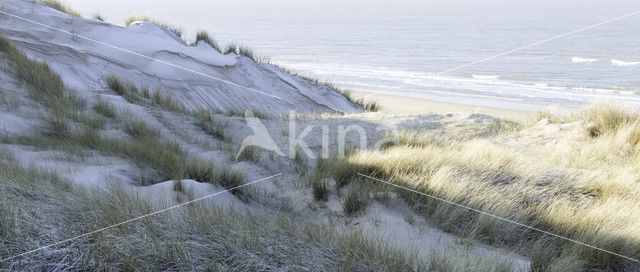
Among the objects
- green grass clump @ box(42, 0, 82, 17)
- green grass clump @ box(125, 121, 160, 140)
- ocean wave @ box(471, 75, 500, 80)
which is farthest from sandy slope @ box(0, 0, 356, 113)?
ocean wave @ box(471, 75, 500, 80)

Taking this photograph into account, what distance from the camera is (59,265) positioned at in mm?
2578

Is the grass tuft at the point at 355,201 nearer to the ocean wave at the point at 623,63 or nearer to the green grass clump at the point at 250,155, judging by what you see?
the green grass clump at the point at 250,155

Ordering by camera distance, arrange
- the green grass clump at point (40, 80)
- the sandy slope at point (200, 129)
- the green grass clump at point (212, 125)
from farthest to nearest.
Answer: the green grass clump at point (212, 125)
the green grass clump at point (40, 80)
the sandy slope at point (200, 129)

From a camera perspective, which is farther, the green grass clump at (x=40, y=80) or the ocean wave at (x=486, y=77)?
the ocean wave at (x=486, y=77)

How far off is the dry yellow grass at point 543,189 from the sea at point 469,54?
8110 mm

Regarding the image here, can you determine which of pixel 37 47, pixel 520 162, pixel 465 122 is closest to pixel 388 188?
pixel 520 162

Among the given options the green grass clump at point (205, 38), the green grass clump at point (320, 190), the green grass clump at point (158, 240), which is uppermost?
the green grass clump at point (205, 38)

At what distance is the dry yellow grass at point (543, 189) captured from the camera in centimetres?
346

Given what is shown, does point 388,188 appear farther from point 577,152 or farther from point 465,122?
point 465,122

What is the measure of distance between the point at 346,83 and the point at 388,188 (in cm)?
2244

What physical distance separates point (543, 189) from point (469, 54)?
32613 millimetres

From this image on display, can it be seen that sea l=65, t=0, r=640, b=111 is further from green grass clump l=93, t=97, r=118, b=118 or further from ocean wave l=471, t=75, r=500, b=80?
green grass clump l=93, t=97, r=118, b=118

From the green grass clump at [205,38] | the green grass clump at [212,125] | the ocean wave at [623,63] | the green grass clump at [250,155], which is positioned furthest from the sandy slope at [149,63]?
the ocean wave at [623,63]

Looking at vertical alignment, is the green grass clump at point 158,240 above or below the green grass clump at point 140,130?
above
